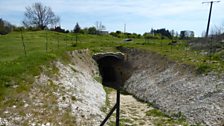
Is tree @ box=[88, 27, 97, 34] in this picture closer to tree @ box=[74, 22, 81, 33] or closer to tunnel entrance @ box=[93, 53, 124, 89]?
tree @ box=[74, 22, 81, 33]

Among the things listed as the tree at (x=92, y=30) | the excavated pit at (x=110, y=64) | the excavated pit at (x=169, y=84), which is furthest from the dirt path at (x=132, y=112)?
the tree at (x=92, y=30)

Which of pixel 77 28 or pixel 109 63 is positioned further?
pixel 77 28

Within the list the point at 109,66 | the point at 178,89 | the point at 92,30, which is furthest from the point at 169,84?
the point at 92,30

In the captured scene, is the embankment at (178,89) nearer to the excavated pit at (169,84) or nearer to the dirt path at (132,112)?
the excavated pit at (169,84)

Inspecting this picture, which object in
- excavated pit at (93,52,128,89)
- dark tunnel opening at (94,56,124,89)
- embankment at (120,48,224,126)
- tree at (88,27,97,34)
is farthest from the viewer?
tree at (88,27,97,34)

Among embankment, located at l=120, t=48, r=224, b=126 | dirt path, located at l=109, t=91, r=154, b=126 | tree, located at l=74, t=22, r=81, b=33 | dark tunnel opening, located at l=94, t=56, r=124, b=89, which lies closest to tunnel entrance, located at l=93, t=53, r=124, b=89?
dark tunnel opening, located at l=94, t=56, r=124, b=89

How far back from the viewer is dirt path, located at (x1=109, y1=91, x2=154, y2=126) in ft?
79.0

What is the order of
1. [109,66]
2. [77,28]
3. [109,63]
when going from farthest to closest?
[77,28] < [109,63] < [109,66]

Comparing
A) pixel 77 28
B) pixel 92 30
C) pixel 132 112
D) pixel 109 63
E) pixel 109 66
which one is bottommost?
pixel 132 112

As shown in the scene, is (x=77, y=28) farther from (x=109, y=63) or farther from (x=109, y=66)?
(x=109, y=66)

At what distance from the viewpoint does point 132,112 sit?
90.4ft

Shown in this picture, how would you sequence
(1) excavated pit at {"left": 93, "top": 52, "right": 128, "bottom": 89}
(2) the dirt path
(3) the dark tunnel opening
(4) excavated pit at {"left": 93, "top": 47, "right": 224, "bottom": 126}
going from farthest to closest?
(3) the dark tunnel opening → (1) excavated pit at {"left": 93, "top": 52, "right": 128, "bottom": 89} → (4) excavated pit at {"left": 93, "top": 47, "right": 224, "bottom": 126} → (2) the dirt path

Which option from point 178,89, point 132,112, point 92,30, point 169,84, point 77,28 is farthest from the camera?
point 92,30

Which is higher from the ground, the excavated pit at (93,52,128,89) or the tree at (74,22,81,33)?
the tree at (74,22,81,33)
